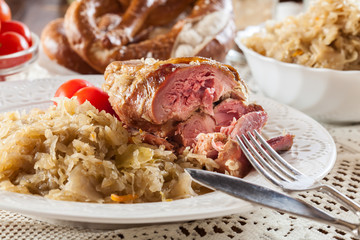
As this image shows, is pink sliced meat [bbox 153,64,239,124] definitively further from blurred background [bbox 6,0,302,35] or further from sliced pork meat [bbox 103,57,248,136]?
blurred background [bbox 6,0,302,35]

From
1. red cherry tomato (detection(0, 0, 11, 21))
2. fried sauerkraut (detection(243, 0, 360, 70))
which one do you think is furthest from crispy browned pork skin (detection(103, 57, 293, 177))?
red cherry tomato (detection(0, 0, 11, 21))

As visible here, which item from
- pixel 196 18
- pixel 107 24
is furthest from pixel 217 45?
pixel 107 24

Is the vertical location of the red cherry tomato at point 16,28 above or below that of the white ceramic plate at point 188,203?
below

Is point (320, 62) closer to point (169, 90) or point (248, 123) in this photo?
point (248, 123)

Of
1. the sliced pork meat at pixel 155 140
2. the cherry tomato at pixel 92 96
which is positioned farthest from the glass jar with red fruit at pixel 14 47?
the sliced pork meat at pixel 155 140

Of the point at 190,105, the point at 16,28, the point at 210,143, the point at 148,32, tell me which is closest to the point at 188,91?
the point at 190,105

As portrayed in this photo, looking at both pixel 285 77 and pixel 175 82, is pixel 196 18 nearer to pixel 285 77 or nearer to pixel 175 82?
pixel 285 77

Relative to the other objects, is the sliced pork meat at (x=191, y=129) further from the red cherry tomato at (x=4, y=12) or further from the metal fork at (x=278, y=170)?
the red cherry tomato at (x=4, y=12)
